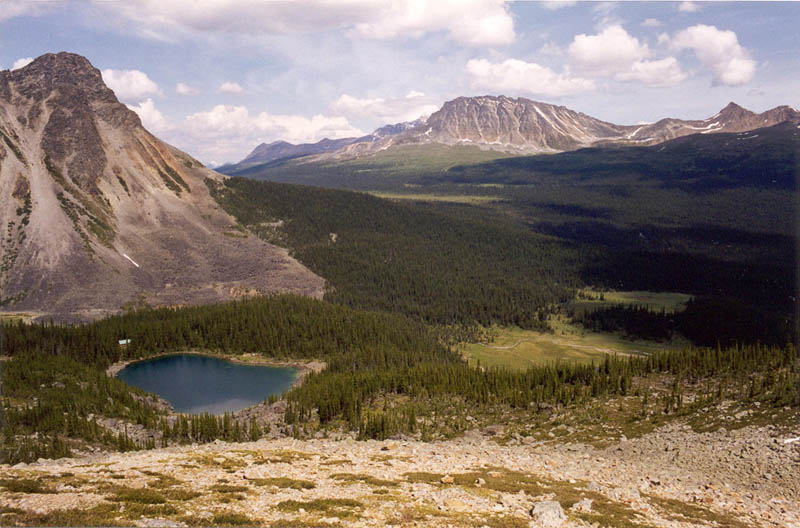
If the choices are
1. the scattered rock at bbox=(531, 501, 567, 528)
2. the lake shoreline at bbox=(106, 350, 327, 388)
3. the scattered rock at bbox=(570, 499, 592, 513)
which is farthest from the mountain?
the scattered rock at bbox=(570, 499, 592, 513)

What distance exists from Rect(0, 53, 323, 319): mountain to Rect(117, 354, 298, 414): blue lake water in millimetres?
34301

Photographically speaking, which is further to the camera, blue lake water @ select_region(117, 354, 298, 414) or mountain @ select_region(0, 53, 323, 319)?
mountain @ select_region(0, 53, 323, 319)

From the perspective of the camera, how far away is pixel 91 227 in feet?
509

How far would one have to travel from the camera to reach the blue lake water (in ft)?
279

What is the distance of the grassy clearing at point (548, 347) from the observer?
120m

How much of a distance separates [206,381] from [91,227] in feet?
291

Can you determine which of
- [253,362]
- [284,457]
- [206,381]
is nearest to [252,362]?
[253,362]

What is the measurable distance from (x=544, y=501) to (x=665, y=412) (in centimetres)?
2729

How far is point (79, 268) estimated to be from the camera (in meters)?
138

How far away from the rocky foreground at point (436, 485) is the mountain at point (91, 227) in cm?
10513

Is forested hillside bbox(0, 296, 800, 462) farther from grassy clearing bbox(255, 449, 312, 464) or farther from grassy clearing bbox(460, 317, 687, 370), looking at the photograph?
grassy clearing bbox(460, 317, 687, 370)

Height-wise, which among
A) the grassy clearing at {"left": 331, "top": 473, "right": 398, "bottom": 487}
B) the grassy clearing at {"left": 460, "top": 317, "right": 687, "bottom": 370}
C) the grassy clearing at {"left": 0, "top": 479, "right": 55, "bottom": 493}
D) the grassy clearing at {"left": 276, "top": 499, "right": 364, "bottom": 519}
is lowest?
the grassy clearing at {"left": 460, "top": 317, "right": 687, "bottom": 370}

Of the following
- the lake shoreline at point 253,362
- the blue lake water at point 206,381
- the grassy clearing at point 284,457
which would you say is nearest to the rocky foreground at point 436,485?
the grassy clearing at point 284,457

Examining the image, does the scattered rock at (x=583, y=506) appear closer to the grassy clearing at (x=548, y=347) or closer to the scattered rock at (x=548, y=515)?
the scattered rock at (x=548, y=515)
